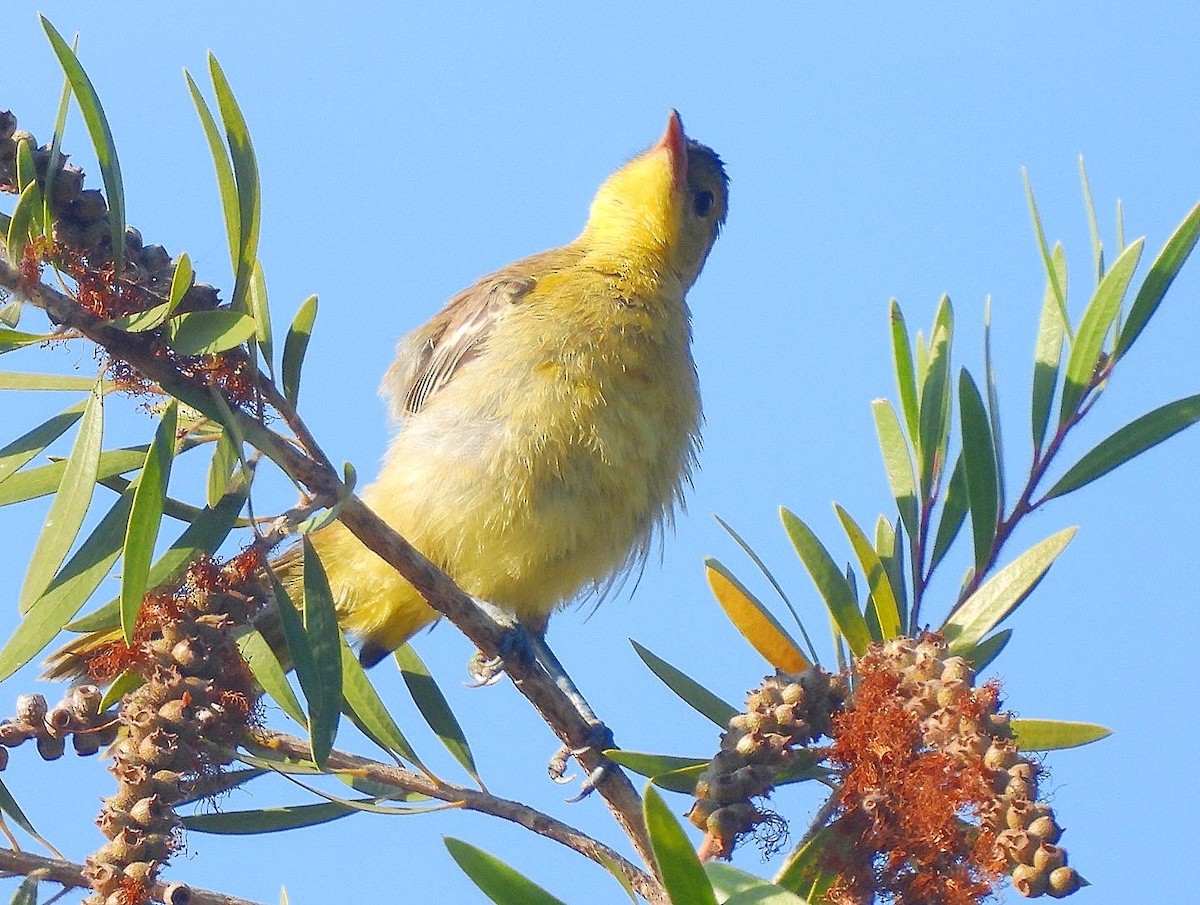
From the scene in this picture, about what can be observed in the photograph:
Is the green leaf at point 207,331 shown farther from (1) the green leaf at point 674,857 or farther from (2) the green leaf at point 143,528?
(1) the green leaf at point 674,857

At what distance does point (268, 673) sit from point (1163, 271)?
5.68 ft

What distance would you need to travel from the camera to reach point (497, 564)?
3932 millimetres

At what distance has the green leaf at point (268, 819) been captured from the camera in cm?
236

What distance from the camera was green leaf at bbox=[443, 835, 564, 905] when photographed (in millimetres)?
1733

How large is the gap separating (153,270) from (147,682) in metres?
0.60

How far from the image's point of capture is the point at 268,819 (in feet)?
7.93

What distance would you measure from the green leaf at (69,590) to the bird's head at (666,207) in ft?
9.26

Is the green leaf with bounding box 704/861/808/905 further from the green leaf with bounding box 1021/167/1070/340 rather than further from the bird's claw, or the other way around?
the bird's claw

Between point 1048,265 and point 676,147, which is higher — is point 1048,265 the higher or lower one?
the lower one

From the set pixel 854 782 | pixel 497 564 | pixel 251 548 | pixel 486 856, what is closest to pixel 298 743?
pixel 251 548

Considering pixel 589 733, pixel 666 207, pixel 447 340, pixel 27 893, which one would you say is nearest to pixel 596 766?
pixel 589 733

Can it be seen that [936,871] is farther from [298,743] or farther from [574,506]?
[574,506]

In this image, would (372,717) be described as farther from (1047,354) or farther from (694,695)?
(1047,354)

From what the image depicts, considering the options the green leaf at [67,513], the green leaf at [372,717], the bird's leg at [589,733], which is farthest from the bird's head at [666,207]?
the green leaf at [67,513]
